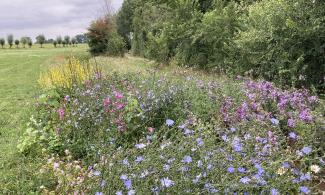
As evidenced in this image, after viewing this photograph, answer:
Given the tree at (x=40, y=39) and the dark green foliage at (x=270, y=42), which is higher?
the dark green foliage at (x=270, y=42)

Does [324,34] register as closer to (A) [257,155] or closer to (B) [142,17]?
(A) [257,155]

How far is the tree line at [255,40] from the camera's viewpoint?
776 centimetres

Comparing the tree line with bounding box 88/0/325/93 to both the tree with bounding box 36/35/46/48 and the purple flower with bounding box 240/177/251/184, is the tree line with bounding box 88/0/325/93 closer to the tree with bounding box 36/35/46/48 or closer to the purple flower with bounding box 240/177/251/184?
the purple flower with bounding box 240/177/251/184

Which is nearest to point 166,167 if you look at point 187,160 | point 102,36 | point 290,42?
point 187,160

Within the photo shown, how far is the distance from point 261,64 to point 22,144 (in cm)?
567

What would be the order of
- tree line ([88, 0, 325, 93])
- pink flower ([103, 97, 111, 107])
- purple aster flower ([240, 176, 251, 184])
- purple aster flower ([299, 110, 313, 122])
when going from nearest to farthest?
purple aster flower ([240, 176, 251, 184]), purple aster flower ([299, 110, 313, 122]), pink flower ([103, 97, 111, 107]), tree line ([88, 0, 325, 93])

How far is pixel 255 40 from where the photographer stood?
340 inches

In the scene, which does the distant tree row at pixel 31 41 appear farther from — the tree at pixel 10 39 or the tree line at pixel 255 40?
the tree line at pixel 255 40

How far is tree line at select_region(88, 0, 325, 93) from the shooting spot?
776 cm

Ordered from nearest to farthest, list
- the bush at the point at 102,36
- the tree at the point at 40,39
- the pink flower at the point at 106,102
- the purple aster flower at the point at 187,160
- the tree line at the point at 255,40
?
1. the purple aster flower at the point at 187,160
2. the pink flower at the point at 106,102
3. the tree line at the point at 255,40
4. the bush at the point at 102,36
5. the tree at the point at 40,39

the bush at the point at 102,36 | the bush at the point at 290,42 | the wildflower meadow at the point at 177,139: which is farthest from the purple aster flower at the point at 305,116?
the bush at the point at 102,36

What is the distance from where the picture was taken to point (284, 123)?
4773 mm

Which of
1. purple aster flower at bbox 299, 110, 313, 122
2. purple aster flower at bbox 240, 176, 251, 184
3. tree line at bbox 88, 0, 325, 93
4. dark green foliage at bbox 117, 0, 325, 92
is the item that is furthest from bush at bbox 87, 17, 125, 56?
purple aster flower at bbox 240, 176, 251, 184

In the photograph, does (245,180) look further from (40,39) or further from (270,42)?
(40,39)
